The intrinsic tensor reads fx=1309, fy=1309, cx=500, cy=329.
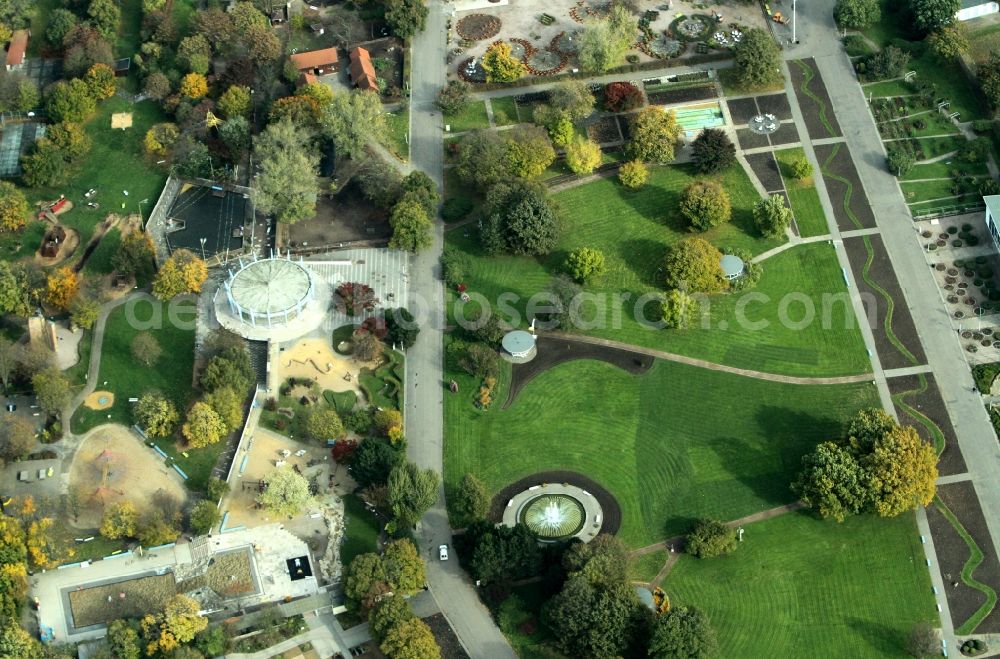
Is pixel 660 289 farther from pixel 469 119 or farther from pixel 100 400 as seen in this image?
pixel 100 400

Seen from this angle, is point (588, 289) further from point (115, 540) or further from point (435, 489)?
point (115, 540)

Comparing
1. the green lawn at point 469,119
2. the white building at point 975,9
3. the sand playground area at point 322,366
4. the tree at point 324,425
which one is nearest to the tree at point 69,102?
the green lawn at point 469,119

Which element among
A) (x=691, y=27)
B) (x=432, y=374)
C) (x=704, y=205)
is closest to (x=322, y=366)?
(x=432, y=374)

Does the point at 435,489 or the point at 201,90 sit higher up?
the point at 201,90

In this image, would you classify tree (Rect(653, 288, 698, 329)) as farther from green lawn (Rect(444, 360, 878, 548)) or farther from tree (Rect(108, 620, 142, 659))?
tree (Rect(108, 620, 142, 659))

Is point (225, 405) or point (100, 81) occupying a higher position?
point (100, 81)

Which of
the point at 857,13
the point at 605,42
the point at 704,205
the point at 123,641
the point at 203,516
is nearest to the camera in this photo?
the point at 123,641

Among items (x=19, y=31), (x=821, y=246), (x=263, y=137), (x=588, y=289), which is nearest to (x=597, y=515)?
(x=588, y=289)
